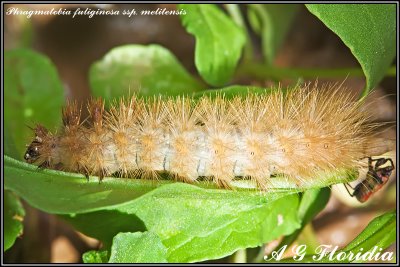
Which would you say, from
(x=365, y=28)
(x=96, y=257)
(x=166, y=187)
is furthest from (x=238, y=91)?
(x=96, y=257)

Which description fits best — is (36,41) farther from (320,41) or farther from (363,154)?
(363,154)

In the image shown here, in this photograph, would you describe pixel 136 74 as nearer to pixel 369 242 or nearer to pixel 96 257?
pixel 96 257

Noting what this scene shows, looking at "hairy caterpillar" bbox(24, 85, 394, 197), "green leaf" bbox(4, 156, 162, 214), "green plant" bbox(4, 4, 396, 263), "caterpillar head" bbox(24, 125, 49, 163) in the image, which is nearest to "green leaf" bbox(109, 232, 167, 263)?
"green plant" bbox(4, 4, 396, 263)

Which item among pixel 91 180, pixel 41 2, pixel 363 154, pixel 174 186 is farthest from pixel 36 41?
pixel 363 154

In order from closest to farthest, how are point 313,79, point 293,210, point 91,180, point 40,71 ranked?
point 91,180, point 293,210, point 40,71, point 313,79

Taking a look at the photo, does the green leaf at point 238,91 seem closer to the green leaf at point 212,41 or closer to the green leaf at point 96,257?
the green leaf at point 212,41

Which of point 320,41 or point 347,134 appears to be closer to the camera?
point 347,134
